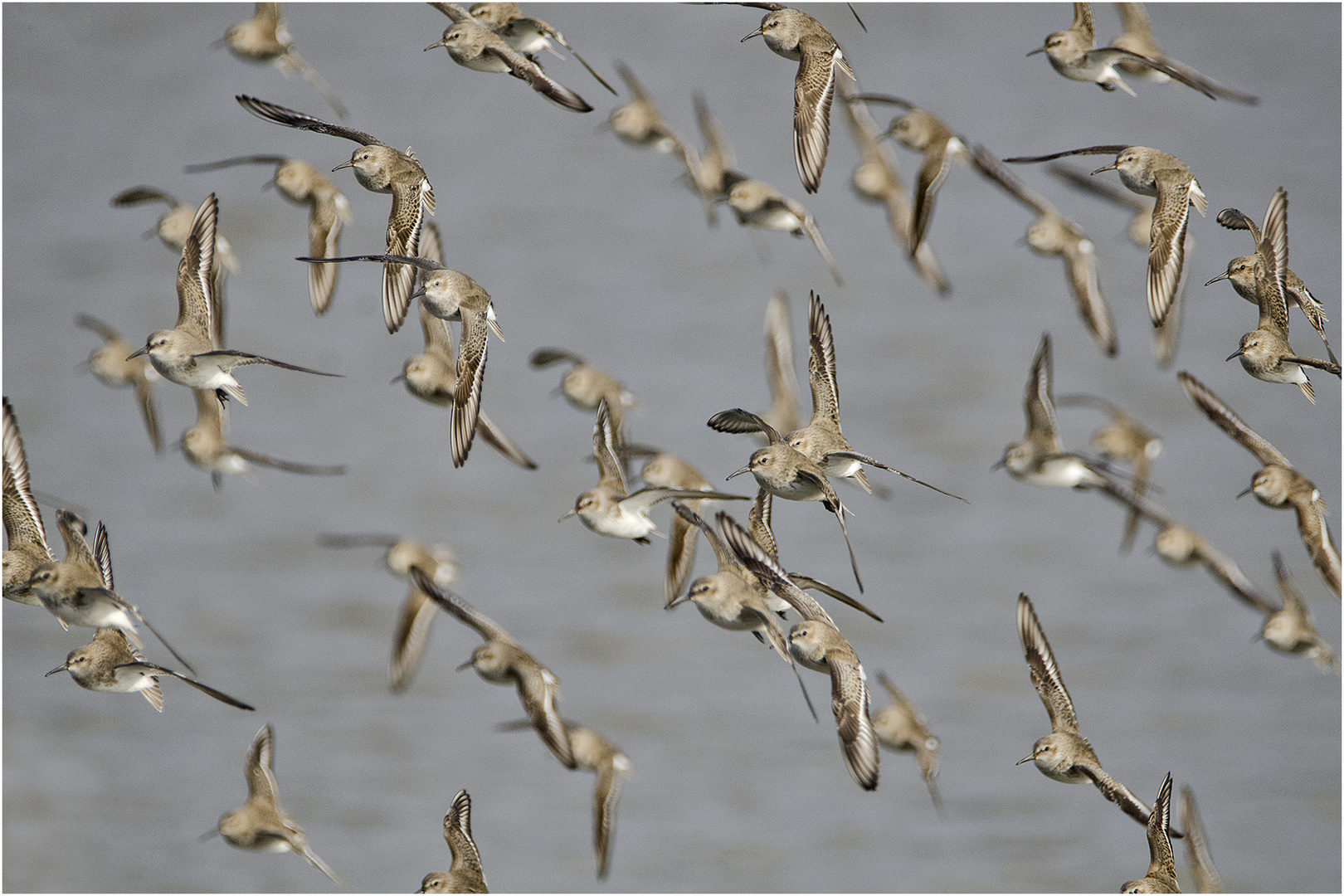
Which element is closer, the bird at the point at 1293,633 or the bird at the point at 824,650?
the bird at the point at 824,650

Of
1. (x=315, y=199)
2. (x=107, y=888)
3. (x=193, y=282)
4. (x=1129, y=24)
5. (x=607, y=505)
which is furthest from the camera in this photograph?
(x=107, y=888)

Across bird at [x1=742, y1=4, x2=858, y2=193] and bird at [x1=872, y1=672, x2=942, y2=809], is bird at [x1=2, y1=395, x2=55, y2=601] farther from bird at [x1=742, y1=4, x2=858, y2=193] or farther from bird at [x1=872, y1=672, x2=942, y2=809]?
bird at [x1=872, y1=672, x2=942, y2=809]

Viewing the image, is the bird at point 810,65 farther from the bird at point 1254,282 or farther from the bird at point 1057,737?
the bird at point 1057,737

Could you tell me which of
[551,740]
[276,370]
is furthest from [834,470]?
[276,370]

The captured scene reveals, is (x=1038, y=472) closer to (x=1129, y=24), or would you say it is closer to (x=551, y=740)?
(x=1129, y=24)

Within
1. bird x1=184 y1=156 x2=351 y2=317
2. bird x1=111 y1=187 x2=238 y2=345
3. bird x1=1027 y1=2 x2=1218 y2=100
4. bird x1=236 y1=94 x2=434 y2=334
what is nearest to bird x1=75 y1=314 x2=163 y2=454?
bird x1=111 y1=187 x2=238 y2=345

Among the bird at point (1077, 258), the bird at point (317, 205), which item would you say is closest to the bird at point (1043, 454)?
the bird at point (1077, 258)
